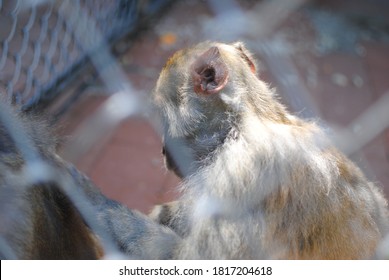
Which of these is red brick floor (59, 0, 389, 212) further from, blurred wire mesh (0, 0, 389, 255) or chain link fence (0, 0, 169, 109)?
chain link fence (0, 0, 169, 109)

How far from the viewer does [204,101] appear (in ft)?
6.61

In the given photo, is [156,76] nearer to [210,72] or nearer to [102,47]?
[102,47]

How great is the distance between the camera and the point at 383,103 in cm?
346

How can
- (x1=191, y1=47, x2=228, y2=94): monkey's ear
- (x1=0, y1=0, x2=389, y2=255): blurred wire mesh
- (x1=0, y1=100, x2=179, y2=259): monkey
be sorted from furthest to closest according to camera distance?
(x1=0, y1=0, x2=389, y2=255): blurred wire mesh, (x1=191, y1=47, x2=228, y2=94): monkey's ear, (x1=0, y1=100, x2=179, y2=259): monkey

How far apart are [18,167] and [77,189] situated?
9.6 inches

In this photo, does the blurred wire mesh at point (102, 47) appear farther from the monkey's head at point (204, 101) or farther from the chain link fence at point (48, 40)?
the monkey's head at point (204, 101)

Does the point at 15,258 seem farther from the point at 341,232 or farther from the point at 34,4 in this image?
the point at 34,4

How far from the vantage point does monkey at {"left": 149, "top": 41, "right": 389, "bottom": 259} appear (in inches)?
73.6

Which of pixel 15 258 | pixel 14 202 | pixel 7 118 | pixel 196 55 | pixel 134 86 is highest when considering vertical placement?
pixel 134 86

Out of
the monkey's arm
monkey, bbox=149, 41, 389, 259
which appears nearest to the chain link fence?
the monkey's arm

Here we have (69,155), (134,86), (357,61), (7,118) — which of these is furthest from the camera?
(357,61)

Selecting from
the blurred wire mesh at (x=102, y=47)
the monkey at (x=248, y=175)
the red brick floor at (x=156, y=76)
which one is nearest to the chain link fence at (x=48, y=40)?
the blurred wire mesh at (x=102, y=47)

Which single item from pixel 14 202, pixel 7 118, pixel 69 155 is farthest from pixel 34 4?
pixel 14 202

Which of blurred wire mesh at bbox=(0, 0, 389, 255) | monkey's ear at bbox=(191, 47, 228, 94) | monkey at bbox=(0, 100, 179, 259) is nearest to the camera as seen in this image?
monkey at bbox=(0, 100, 179, 259)
